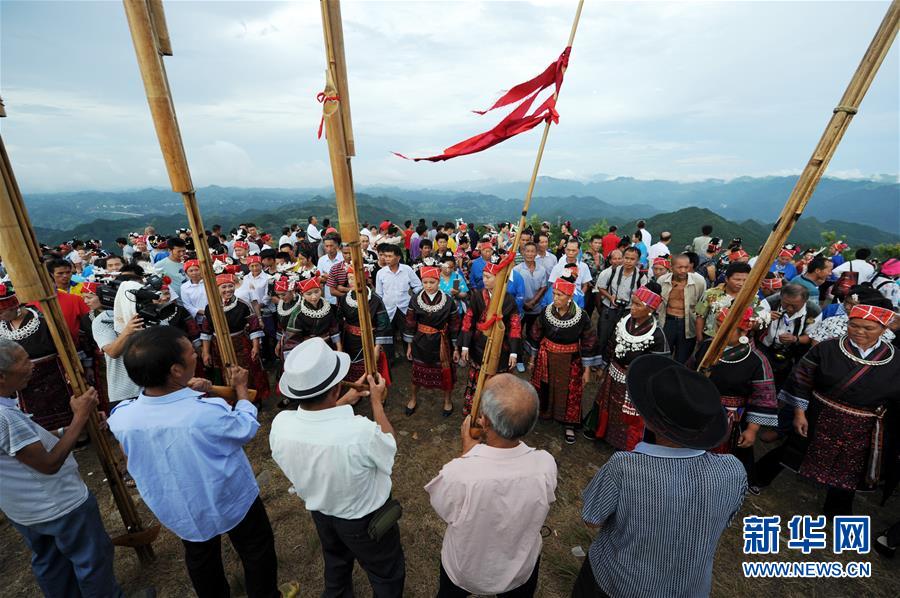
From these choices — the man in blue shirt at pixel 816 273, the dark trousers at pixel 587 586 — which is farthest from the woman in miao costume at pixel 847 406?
the man in blue shirt at pixel 816 273

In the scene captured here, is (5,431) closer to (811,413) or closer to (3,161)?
(3,161)

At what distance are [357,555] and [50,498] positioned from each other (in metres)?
2.01

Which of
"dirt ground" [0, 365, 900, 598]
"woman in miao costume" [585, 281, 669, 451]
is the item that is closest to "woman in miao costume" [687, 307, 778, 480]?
"woman in miao costume" [585, 281, 669, 451]

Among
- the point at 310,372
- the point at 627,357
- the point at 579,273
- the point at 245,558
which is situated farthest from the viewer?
the point at 579,273

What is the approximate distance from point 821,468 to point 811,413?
21.4 inches

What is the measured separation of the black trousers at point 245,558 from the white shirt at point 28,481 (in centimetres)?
82

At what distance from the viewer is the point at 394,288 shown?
6625 mm

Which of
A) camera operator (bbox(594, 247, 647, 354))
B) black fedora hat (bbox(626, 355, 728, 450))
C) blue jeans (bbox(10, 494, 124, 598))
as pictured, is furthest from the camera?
camera operator (bbox(594, 247, 647, 354))

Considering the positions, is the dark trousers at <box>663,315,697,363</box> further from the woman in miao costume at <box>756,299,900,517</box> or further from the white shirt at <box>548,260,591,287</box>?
the woman in miao costume at <box>756,299,900,517</box>

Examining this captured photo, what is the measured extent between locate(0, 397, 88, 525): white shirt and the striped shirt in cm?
328

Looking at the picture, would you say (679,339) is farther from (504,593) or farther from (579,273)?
(504,593)

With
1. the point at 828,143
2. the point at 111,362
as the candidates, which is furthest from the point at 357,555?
the point at 828,143

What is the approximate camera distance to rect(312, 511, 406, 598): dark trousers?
2391mm

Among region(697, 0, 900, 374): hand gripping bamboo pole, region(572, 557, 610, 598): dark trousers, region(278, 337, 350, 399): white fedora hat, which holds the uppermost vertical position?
region(697, 0, 900, 374): hand gripping bamboo pole
